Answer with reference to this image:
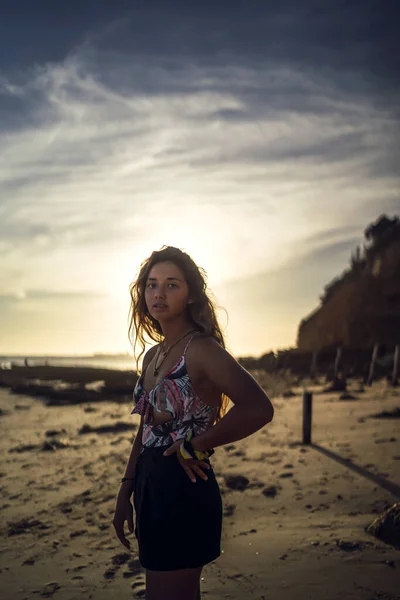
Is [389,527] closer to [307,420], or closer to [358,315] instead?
[307,420]

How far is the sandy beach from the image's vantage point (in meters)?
4.02

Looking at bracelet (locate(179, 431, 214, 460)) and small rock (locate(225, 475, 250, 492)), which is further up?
bracelet (locate(179, 431, 214, 460))

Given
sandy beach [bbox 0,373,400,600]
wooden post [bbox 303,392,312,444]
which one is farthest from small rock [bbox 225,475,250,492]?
wooden post [bbox 303,392,312,444]

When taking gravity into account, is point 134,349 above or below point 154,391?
above

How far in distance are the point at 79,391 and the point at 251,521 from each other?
17.2 metres

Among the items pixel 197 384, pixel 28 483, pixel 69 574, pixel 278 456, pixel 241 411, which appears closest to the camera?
pixel 241 411

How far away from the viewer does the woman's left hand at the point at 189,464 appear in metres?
2.09

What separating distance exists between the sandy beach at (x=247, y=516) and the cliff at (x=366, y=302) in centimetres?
3016

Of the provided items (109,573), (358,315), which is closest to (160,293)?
(109,573)

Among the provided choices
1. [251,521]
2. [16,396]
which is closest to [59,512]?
[251,521]

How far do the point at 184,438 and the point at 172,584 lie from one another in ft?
2.00

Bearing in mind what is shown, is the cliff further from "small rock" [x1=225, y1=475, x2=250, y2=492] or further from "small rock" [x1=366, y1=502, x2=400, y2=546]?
"small rock" [x1=366, y1=502, x2=400, y2=546]

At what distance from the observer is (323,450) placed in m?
8.54

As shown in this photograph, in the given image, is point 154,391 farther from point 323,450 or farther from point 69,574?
point 323,450
